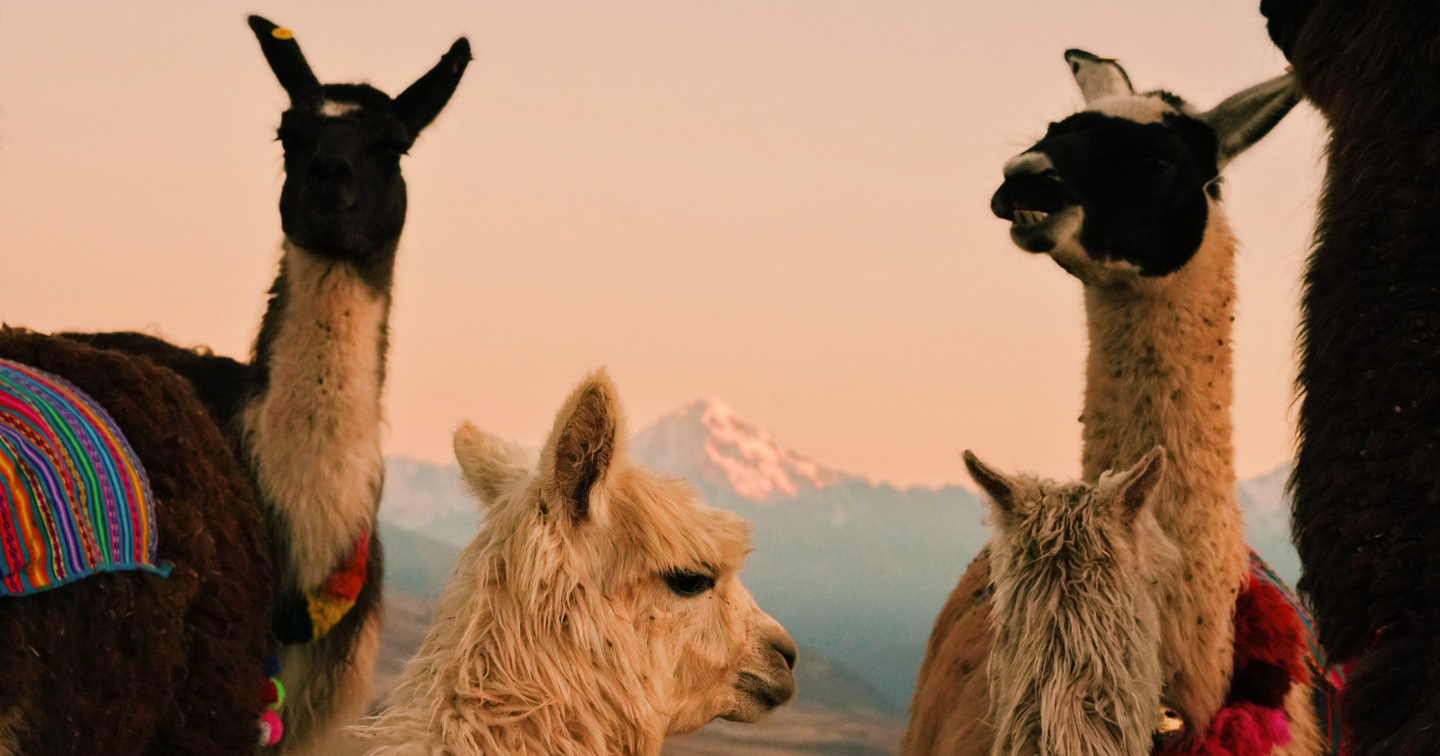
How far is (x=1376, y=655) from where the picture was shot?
2.06 metres

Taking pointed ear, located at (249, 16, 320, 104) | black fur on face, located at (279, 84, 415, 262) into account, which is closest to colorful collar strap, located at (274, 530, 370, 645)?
black fur on face, located at (279, 84, 415, 262)

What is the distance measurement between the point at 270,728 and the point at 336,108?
2214 mm

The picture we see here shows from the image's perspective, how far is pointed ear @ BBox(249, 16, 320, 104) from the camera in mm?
4871

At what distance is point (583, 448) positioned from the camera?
209 centimetres

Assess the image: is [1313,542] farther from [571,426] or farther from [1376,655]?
[571,426]

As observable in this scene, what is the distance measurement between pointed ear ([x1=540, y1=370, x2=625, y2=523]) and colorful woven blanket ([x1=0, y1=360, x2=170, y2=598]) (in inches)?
67.6

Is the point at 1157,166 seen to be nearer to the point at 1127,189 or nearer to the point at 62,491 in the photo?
the point at 1127,189

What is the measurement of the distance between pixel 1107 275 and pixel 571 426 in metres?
2.16

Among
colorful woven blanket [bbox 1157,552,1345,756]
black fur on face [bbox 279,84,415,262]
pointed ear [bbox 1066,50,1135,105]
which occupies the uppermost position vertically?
black fur on face [bbox 279,84,415,262]

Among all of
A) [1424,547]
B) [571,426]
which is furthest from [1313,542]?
[571,426]

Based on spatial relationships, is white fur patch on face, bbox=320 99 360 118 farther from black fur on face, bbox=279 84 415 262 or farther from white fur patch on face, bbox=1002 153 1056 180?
white fur patch on face, bbox=1002 153 1056 180

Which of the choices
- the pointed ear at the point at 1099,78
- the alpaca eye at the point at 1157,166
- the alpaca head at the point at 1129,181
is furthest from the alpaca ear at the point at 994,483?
the pointed ear at the point at 1099,78

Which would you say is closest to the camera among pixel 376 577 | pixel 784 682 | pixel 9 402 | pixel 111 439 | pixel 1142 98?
pixel 784 682

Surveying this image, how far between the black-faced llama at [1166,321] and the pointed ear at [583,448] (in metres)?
1.68
